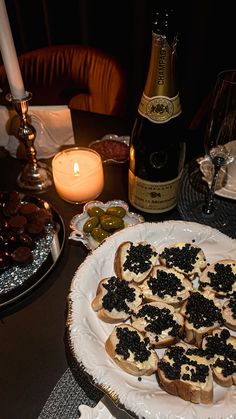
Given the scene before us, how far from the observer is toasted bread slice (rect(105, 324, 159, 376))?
57 cm

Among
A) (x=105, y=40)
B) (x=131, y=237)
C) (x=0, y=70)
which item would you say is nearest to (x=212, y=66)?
(x=105, y=40)

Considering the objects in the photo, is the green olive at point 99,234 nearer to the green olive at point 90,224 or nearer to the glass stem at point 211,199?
the green olive at point 90,224

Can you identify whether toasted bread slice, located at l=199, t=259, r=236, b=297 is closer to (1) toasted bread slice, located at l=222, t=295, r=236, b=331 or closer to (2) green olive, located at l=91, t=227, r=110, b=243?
(1) toasted bread slice, located at l=222, t=295, r=236, b=331

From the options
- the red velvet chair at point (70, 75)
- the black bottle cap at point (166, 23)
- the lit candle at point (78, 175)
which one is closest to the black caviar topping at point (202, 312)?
the lit candle at point (78, 175)

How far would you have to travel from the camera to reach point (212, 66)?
189 cm

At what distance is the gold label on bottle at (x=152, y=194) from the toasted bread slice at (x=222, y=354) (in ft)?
1.11

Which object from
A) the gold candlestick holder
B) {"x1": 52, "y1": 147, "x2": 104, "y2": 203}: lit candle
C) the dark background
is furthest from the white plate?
the dark background

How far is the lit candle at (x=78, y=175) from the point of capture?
2.93 ft

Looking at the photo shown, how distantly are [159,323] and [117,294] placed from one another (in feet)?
0.27

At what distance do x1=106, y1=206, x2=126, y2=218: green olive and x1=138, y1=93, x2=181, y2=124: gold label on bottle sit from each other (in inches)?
8.7

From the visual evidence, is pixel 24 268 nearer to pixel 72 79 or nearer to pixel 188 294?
pixel 188 294

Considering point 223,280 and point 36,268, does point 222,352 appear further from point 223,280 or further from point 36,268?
point 36,268

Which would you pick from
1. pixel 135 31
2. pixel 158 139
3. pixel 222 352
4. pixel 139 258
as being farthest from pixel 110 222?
pixel 135 31

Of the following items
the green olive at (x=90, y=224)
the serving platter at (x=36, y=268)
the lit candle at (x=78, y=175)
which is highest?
the lit candle at (x=78, y=175)
